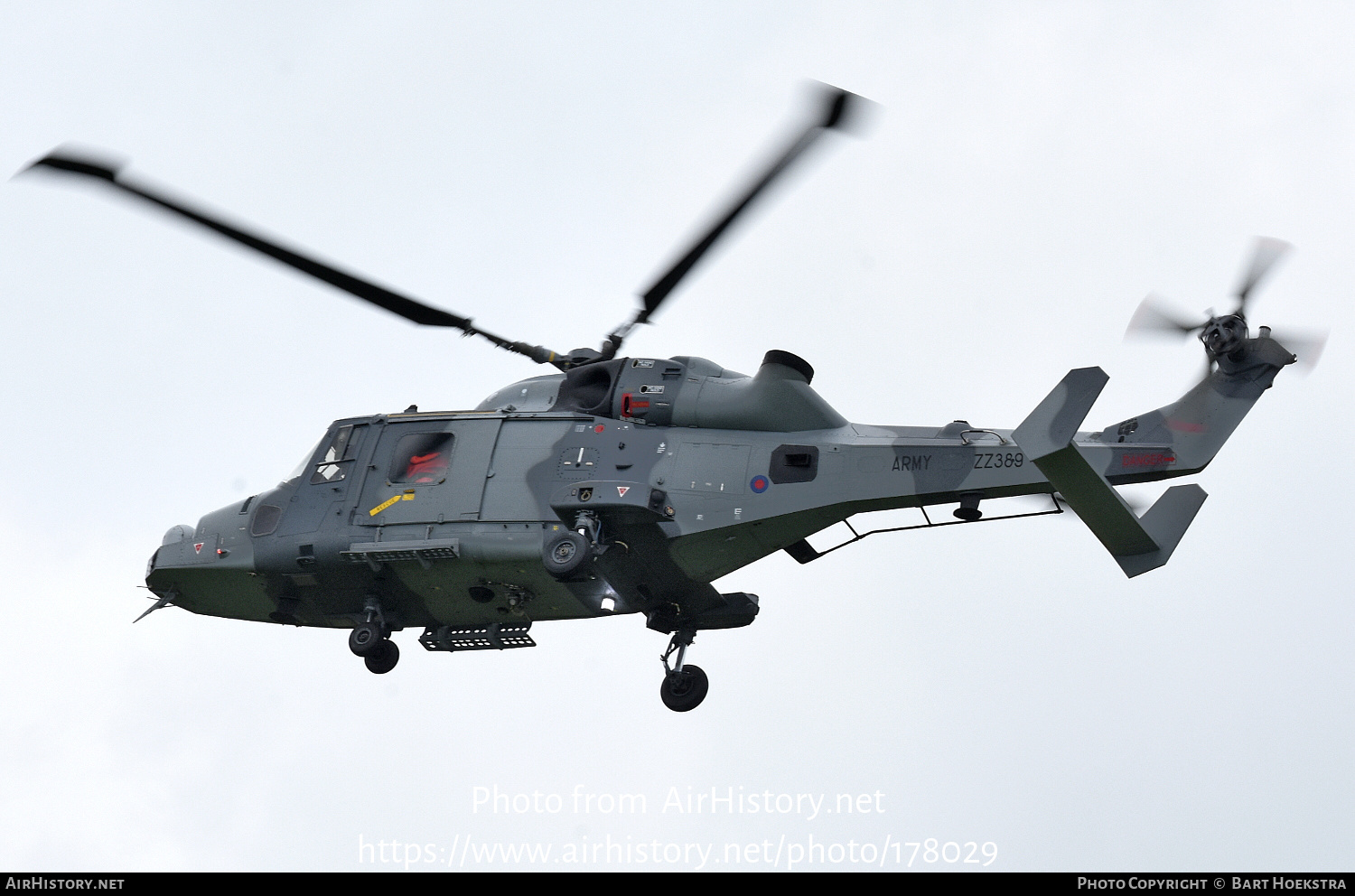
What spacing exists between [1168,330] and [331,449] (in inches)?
449

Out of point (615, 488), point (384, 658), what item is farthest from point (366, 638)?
point (615, 488)

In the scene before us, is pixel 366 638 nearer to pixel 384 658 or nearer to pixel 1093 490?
pixel 384 658

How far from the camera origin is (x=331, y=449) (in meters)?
23.2

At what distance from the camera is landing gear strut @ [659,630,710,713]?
22.4 m

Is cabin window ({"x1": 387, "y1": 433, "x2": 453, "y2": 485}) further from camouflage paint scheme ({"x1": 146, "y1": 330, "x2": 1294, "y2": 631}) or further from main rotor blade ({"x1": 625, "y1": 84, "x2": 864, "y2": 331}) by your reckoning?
main rotor blade ({"x1": 625, "y1": 84, "x2": 864, "y2": 331})

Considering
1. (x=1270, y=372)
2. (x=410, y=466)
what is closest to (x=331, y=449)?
(x=410, y=466)

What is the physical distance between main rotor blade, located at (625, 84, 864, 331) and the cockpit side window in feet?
15.1

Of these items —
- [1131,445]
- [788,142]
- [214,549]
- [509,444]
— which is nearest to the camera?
[788,142]

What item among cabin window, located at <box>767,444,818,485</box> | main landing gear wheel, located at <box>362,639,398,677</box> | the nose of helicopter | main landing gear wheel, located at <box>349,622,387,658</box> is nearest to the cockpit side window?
the nose of helicopter

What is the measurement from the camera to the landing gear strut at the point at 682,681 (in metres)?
22.4

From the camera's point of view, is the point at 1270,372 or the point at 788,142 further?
the point at 1270,372

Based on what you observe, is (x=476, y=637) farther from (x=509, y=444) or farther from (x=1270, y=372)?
(x=1270, y=372)

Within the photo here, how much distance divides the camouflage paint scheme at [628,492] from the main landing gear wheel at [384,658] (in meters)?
0.59
